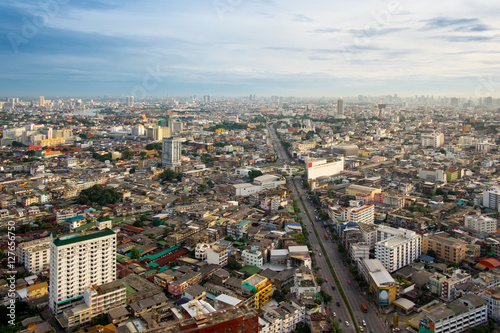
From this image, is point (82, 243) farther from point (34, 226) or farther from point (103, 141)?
point (103, 141)

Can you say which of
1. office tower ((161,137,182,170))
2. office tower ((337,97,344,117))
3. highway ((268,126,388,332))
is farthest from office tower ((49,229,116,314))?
office tower ((337,97,344,117))

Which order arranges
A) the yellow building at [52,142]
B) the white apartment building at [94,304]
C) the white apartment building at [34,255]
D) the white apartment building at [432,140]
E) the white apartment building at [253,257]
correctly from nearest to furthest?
the white apartment building at [94,304] < the white apartment building at [34,255] < the white apartment building at [253,257] < the white apartment building at [432,140] < the yellow building at [52,142]

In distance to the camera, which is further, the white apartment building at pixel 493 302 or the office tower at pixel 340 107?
the office tower at pixel 340 107

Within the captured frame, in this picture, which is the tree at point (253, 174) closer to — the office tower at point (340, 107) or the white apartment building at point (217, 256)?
the white apartment building at point (217, 256)

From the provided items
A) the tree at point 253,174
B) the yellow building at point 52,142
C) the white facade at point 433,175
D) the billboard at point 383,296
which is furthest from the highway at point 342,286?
the yellow building at point 52,142

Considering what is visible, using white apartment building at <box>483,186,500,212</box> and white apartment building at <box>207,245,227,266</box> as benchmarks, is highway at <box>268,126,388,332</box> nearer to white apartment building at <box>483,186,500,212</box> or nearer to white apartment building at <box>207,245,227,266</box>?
white apartment building at <box>207,245,227,266</box>
